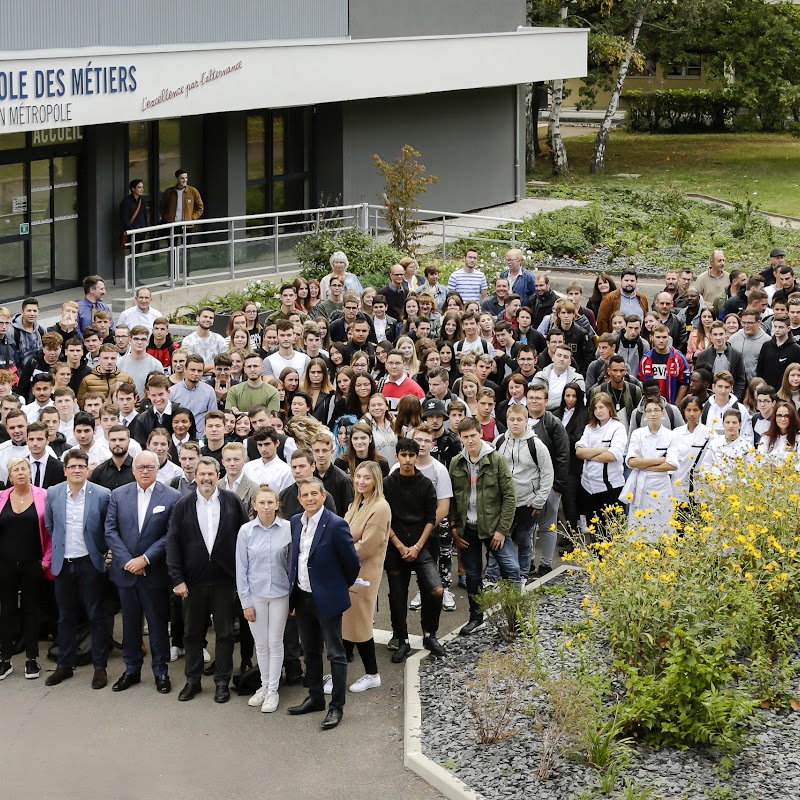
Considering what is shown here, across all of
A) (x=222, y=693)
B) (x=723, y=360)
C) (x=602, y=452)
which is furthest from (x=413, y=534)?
(x=723, y=360)

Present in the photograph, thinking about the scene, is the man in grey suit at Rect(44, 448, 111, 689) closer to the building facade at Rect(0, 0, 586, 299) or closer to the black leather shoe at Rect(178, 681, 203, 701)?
the black leather shoe at Rect(178, 681, 203, 701)

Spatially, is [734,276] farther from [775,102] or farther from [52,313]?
[775,102]

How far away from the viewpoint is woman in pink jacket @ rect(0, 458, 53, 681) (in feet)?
36.2

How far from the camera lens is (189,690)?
10.7 m

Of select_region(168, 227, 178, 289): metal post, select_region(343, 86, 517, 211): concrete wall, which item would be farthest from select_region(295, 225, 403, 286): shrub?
select_region(343, 86, 517, 211): concrete wall

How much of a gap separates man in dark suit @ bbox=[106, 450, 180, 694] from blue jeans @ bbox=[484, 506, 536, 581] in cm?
272

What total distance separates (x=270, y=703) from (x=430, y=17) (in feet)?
74.1

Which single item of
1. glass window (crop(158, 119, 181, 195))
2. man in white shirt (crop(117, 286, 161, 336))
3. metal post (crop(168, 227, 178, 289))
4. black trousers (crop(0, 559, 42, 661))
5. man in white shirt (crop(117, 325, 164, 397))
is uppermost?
glass window (crop(158, 119, 181, 195))

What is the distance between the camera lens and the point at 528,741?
9406mm

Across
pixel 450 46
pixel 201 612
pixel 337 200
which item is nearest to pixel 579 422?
pixel 201 612

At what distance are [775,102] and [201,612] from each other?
3759cm

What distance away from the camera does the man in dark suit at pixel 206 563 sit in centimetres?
1059

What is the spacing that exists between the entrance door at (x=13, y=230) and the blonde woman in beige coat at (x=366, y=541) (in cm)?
1318

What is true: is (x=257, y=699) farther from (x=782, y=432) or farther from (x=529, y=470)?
(x=782, y=432)
